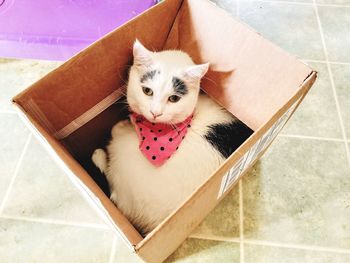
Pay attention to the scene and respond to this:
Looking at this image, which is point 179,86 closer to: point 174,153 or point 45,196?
point 174,153

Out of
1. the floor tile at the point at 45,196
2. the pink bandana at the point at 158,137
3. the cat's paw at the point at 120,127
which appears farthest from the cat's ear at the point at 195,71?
the floor tile at the point at 45,196

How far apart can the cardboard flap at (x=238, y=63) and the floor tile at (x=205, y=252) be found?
359mm

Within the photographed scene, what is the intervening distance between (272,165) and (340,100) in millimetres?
402

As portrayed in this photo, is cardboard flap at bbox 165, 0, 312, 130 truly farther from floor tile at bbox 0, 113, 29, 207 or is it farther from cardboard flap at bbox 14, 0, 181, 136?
floor tile at bbox 0, 113, 29, 207

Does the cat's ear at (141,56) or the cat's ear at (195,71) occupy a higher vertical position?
the cat's ear at (141,56)

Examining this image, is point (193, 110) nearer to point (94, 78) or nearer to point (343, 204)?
point (94, 78)

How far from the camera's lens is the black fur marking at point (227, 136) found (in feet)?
2.39

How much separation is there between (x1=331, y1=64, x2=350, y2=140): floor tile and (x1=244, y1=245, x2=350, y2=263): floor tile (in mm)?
422

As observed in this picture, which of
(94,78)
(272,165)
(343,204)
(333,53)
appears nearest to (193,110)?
(94,78)

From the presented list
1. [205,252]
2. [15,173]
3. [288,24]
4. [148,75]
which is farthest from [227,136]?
[288,24]

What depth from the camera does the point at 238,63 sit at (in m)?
0.71

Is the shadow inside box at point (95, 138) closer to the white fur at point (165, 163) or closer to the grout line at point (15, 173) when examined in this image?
the white fur at point (165, 163)

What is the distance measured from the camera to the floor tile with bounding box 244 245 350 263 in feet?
2.74

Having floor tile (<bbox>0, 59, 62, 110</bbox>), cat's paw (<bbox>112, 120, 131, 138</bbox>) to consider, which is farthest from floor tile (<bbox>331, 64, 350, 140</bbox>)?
floor tile (<bbox>0, 59, 62, 110</bbox>)
